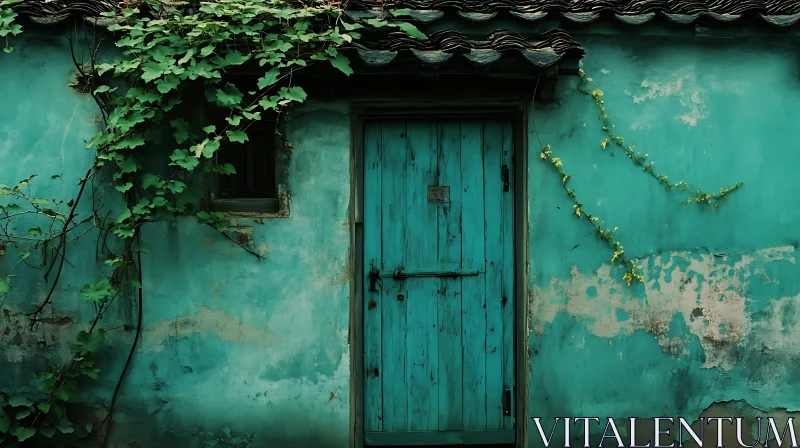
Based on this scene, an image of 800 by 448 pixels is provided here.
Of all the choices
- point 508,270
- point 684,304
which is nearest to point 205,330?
point 508,270

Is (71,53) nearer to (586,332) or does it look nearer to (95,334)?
(95,334)

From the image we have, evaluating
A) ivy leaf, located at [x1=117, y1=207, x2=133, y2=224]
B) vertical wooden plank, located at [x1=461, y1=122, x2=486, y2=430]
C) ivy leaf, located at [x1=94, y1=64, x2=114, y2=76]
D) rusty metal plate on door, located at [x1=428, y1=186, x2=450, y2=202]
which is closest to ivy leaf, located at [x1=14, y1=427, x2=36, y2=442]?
ivy leaf, located at [x1=117, y1=207, x2=133, y2=224]

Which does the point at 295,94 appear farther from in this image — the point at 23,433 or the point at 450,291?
the point at 23,433

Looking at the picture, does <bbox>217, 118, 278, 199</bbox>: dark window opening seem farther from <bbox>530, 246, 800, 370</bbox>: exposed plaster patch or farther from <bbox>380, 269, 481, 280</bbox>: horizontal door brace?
<bbox>530, 246, 800, 370</bbox>: exposed plaster patch

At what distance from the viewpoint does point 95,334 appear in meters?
5.46

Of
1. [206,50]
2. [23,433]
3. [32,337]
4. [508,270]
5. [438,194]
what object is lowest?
[23,433]

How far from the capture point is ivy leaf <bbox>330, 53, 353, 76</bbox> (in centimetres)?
504

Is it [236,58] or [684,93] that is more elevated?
[236,58]

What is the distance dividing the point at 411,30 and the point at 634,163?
182cm

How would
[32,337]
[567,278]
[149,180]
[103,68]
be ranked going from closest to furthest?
[103,68] < [149,180] < [32,337] < [567,278]

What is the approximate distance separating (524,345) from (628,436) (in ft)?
3.14

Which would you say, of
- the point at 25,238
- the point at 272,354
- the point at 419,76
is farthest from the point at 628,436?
the point at 25,238

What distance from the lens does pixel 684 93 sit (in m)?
5.62

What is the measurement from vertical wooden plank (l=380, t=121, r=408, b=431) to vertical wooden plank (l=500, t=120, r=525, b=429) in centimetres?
73
